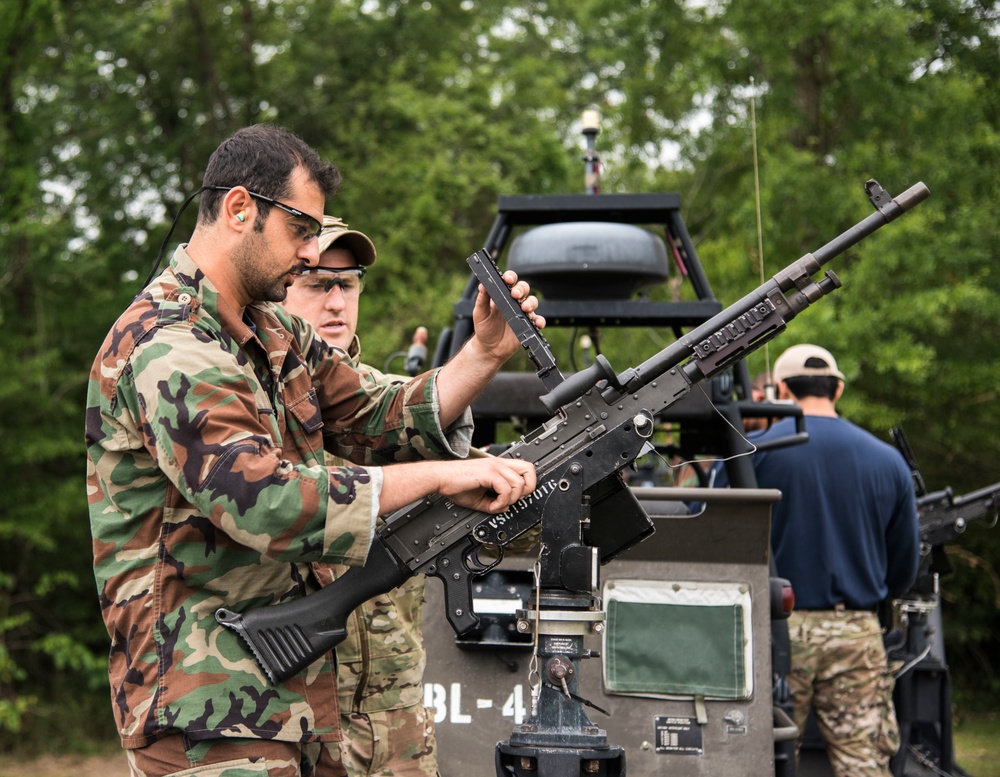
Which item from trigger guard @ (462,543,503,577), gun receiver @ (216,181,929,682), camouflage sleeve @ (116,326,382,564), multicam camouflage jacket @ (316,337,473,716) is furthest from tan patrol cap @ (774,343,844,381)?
camouflage sleeve @ (116,326,382,564)

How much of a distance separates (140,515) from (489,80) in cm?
1136

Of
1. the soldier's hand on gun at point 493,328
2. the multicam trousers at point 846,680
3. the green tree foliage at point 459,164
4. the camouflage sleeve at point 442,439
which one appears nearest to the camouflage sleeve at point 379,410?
the camouflage sleeve at point 442,439

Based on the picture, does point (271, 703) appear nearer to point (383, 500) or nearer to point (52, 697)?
point (383, 500)

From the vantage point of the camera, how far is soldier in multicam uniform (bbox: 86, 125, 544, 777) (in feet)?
7.88

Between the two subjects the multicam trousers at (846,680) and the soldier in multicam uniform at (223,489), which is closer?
the soldier in multicam uniform at (223,489)

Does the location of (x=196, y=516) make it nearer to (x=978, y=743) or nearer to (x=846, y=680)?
(x=846, y=680)

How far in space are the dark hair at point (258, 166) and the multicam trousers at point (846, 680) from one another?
358cm

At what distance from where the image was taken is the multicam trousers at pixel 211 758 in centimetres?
247

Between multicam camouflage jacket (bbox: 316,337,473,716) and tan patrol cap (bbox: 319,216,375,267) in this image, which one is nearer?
multicam camouflage jacket (bbox: 316,337,473,716)

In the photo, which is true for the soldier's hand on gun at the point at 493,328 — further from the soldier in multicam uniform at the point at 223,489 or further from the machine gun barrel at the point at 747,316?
the soldier in multicam uniform at the point at 223,489

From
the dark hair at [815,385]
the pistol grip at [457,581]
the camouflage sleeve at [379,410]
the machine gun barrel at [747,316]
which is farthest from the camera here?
the dark hair at [815,385]

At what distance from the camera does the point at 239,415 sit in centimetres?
245

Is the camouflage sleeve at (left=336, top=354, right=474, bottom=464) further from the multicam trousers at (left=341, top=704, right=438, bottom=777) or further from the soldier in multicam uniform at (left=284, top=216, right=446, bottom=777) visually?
the multicam trousers at (left=341, top=704, right=438, bottom=777)

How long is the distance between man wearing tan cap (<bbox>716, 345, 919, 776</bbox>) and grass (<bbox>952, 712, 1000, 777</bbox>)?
3370 millimetres
